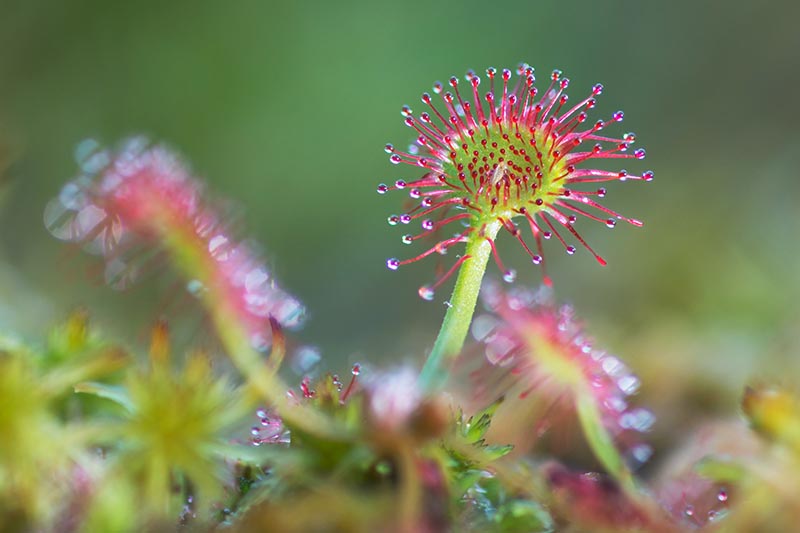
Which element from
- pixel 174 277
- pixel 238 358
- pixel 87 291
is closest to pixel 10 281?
pixel 87 291

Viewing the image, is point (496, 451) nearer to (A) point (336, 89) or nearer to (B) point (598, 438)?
(B) point (598, 438)

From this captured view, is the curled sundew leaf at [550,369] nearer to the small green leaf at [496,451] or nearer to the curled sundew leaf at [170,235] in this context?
the small green leaf at [496,451]

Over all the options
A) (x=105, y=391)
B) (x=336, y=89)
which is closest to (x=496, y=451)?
(x=105, y=391)

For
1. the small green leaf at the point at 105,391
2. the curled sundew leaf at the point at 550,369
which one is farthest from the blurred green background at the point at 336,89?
the small green leaf at the point at 105,391

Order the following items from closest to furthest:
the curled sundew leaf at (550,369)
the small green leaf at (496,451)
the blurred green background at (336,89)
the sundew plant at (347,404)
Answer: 1. the sundew plant at (347,404)
2. the small green leaf at (496,451)
3. the curled sundew leaf at (550,369)
4. the blurred green background at (336,89)

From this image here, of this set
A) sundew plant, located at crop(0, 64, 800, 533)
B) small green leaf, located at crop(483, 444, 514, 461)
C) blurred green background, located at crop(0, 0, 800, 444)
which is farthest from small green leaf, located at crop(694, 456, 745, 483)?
blurred green background, located at crop(0, 0, 800, 444)

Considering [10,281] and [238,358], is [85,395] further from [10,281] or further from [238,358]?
[10,281]

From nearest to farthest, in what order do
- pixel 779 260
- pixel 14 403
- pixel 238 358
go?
1. pixel 14 403
2. pixel 238 358
3. pixel 779 260
